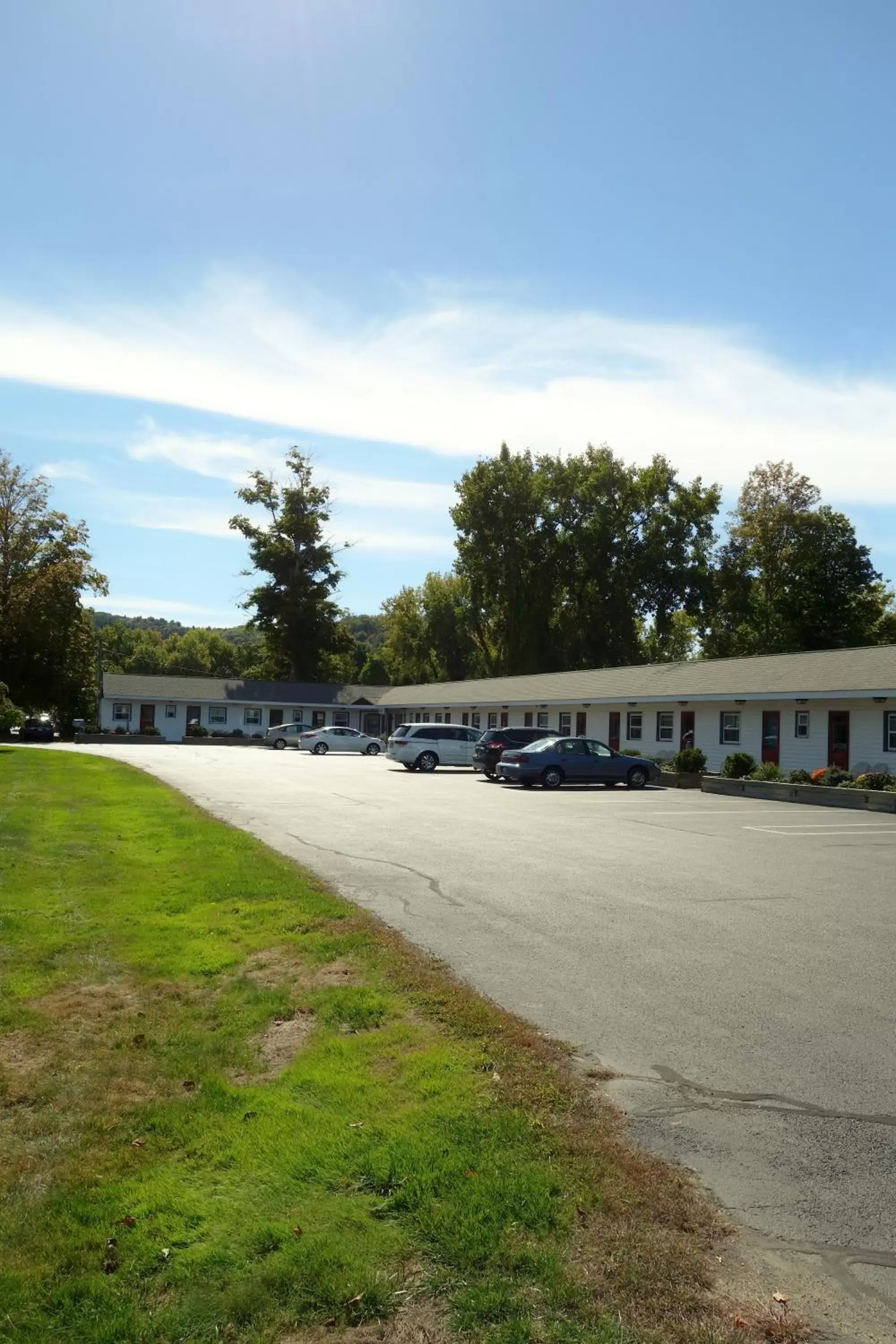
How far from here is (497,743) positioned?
116ft

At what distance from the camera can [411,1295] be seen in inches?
131

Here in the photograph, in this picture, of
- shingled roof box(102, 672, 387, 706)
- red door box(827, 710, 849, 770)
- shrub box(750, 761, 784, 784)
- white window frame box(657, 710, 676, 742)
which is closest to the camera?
shrub box(750, 761, 784, 784)

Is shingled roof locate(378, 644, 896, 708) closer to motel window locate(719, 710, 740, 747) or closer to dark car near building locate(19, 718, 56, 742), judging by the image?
motel window locate(719, 710, 740, 747)

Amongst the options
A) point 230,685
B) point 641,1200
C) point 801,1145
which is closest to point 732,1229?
point 641,1200

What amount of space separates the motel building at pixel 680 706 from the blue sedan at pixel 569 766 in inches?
207

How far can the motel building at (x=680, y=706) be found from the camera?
30.7 m

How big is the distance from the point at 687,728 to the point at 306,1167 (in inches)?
1405

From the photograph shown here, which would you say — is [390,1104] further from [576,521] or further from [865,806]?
[576,521]

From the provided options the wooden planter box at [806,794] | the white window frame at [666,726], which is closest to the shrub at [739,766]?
the wooden planter box at [806,794]

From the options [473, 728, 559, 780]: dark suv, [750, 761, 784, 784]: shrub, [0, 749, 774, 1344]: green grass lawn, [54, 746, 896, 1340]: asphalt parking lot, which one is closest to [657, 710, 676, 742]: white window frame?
[473, 728, 559, 780]: dark suv

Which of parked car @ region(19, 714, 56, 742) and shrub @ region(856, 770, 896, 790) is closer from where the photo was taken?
shrub @ region(856, 770, 896, 790)

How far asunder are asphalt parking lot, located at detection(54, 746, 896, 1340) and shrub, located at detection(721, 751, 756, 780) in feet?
38.8

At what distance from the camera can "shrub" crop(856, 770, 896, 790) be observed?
26.7 m

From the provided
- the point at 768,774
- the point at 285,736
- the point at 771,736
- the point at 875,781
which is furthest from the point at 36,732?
the point at 875,781
